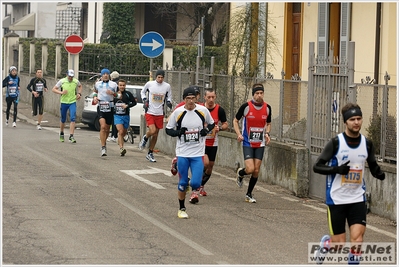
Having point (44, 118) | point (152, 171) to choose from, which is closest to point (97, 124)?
point (44, 118)

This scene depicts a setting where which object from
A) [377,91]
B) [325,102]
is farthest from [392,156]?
[325,102]

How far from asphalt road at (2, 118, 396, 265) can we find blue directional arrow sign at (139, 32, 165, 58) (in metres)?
5.23

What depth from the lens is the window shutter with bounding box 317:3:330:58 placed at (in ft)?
Answer: 71.3

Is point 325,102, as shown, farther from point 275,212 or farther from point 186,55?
point 186,55

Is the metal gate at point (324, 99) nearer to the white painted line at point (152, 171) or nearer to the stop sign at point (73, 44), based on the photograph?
the white painted line at point (152, 171)

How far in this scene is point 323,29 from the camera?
2191 cm

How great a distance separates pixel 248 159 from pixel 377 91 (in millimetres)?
2256

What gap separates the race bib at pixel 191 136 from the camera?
12.4 m

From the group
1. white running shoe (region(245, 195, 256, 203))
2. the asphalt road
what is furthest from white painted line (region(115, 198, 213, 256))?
white running shoe (region(245, 195, 256, 203))

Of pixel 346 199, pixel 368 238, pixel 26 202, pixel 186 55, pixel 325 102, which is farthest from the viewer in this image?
pixel 186 55

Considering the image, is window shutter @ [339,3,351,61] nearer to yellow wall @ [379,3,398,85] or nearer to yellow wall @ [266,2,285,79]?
yellow wall @ [379,3,398,85]

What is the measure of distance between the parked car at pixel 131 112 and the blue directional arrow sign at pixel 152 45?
4871 millimetres

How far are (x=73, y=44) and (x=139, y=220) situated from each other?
20.4 metres

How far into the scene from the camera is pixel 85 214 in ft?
39.9
